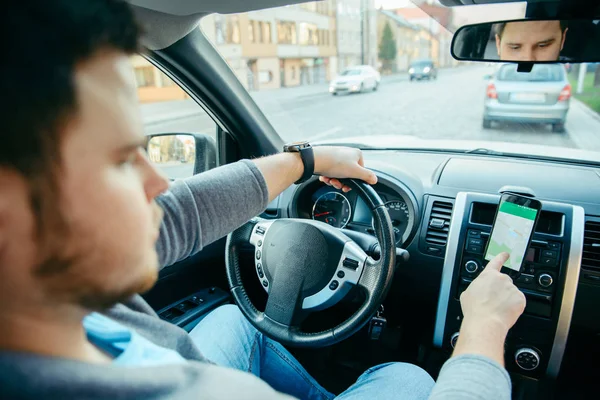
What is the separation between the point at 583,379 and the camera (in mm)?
2346

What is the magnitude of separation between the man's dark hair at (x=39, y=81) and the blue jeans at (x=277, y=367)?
1.26m

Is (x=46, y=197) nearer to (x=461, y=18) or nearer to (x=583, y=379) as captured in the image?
(x=461, y=18)

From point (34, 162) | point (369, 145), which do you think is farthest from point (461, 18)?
point (34, 162)

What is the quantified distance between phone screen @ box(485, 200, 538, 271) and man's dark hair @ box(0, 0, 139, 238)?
169cm

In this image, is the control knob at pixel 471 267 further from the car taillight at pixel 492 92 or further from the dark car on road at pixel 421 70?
the dark car on road at pixel 421 70

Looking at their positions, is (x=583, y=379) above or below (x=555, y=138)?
below

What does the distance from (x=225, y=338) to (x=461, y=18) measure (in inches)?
71.5

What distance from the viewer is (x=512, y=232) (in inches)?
72.2

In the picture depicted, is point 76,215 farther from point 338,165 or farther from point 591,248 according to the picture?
point 591,248

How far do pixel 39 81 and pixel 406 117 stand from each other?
643 centimetres

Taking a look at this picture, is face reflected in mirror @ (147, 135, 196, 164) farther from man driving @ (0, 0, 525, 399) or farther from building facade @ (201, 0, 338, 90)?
building facade @ (201, 0, 338, 90)

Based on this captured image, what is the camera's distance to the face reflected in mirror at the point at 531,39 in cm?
186

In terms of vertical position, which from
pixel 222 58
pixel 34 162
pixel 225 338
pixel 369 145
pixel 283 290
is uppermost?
pixel 222 58

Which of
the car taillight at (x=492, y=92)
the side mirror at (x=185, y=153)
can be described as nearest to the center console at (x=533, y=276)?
the side mirror at (x=185, y=153)
